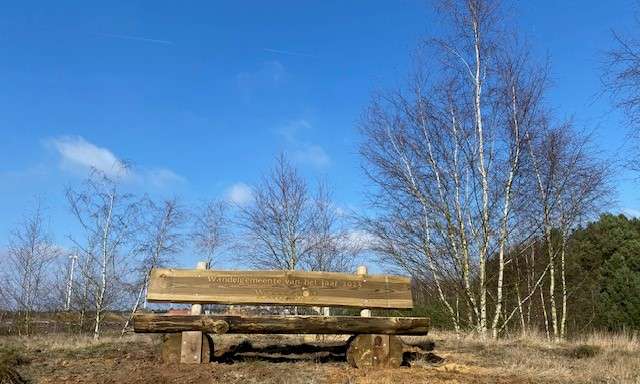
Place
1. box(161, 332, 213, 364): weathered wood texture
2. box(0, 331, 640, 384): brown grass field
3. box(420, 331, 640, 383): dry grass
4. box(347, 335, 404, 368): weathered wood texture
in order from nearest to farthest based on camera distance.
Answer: box(0, 331, 640, 384): brown grass field < box(420, 331, 640, 383): dry grass < box(161, 332, 213, 364): weathered wood texture < box(347, 335, 404, 368): weathered wood texture

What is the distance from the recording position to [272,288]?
297 inches

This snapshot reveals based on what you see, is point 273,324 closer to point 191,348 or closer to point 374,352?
point 191,348

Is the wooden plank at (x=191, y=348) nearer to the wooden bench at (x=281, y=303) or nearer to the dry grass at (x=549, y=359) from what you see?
the wooden bench at (x=281, y=303)

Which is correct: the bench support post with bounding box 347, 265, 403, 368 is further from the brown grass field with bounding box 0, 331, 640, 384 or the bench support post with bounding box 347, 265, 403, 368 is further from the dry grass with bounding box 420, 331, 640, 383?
the dry grass with bounding box 420, 331, 640, 383

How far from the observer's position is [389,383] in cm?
628

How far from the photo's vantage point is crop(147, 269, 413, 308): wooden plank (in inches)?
292

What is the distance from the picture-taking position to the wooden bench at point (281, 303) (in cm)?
716

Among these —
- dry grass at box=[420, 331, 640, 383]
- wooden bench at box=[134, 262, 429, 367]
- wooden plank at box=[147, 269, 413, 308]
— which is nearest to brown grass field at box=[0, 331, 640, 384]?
dry grass at box=[420, 331, 640, 383]

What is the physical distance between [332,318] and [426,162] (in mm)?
10036

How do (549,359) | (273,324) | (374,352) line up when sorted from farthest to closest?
(549,359)
(374,352)
(273,324)

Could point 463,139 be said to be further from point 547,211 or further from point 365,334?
point 365,334

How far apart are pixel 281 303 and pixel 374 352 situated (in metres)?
1.46

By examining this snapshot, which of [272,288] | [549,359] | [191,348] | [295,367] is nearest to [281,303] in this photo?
[272,288]

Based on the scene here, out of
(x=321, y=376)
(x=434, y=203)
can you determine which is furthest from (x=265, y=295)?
(x=434, y=203)
